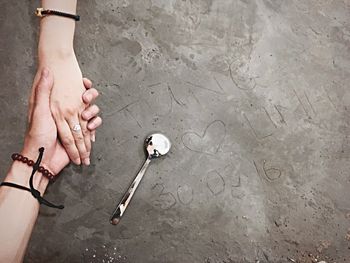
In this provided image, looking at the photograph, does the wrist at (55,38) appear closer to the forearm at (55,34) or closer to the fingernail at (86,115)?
the forearm at (55,34)

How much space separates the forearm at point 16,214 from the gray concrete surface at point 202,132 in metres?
0.52

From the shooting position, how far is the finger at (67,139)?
1818 millimetres

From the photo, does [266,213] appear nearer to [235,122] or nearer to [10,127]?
[235,122]

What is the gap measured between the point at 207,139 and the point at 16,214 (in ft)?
3.84

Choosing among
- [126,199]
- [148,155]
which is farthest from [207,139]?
[126,199]

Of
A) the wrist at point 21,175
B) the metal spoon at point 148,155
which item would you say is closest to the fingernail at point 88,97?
the wrist at point 21,175

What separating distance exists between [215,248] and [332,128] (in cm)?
106

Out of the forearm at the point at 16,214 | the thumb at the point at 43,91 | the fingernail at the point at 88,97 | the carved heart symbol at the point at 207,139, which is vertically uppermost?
the thumb at the point at 43,91

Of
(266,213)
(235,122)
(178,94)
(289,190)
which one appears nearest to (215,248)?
(266,213)

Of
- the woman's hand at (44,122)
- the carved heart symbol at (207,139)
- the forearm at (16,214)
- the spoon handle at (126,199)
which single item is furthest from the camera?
the carved heart symbol at (207,139)

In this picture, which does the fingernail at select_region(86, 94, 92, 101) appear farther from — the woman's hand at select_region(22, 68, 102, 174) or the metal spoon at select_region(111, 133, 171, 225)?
the metal spoon at select_region(111, 133, 171, 225)

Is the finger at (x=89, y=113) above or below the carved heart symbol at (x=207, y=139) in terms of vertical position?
above

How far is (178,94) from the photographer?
2373 mm

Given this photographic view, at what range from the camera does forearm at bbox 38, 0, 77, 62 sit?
186 centimetres
